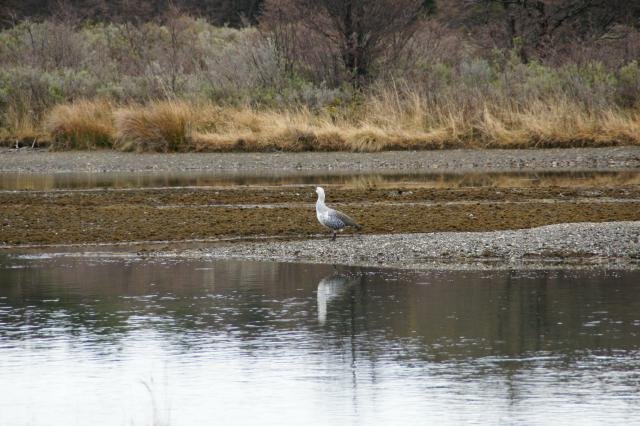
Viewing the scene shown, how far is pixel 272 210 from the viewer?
2094 cm

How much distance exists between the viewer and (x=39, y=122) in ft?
117

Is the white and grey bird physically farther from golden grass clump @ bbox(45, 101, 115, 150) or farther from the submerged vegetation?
golden grass clump @ bbox(45, 101, 115, 150)

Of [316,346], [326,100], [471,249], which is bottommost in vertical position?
[316,346]

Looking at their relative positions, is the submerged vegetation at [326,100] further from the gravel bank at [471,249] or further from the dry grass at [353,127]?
the gravel bank at [471,249]

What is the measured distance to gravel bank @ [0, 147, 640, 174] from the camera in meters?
29.2

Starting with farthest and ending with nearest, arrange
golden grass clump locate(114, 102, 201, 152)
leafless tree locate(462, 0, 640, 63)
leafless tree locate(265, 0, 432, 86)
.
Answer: leafless tree locate(462, 0, 640, 63)
leafless tree locate(265, 0, 432, 86)
golden grass clump locate(114, 102, 201, 152)

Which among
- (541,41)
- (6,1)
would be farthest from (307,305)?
(6,1)

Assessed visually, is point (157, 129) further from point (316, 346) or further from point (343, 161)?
point (316, 346)

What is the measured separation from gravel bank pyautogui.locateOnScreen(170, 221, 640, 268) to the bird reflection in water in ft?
3.82

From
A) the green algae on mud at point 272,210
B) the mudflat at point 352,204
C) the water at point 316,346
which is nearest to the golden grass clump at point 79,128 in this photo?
the mudflat at point 352,204

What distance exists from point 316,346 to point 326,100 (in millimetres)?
23320

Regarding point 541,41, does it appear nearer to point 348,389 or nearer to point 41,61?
point 41,61

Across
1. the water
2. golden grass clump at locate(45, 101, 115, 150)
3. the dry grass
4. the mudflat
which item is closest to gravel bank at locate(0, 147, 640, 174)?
the mudflat

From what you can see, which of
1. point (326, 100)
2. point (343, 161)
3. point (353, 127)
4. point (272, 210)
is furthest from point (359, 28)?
point (272, 210)
